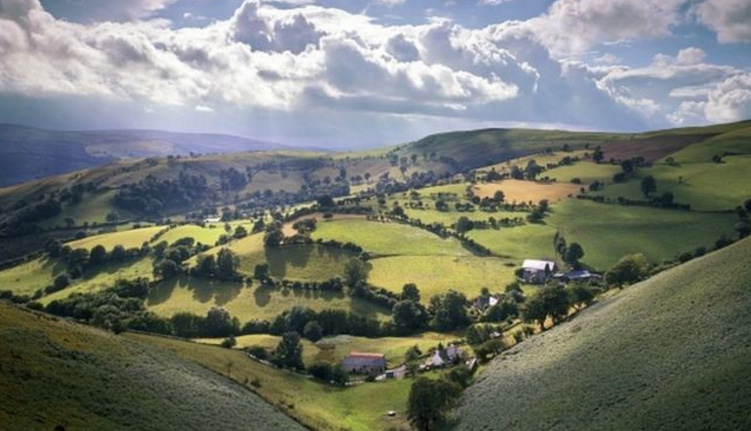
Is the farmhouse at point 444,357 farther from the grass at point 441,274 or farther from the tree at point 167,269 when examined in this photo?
the tree at point 167,269

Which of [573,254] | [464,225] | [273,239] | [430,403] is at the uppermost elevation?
[464,225]

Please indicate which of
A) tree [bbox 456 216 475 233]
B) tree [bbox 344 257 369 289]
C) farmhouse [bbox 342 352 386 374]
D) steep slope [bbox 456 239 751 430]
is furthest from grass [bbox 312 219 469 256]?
steep slope [bbox 456 239 751 430]

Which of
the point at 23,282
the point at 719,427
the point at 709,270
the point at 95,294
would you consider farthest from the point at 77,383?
the point at 23,282

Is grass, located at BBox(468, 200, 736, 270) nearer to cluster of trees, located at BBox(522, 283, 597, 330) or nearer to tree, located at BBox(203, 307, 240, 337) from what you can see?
cluster of trees, located at BBox(522, 283, 597, 330)

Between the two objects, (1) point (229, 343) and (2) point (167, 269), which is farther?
(2) point (167, 269)

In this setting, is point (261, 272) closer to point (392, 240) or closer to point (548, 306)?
point (392, 240)

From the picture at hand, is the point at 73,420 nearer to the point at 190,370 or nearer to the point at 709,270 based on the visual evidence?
the point at 190,370

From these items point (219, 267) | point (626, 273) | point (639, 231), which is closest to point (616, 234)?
point (639, 231)

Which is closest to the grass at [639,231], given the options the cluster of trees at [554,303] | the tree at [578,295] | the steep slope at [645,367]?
the tree at [578,295]
